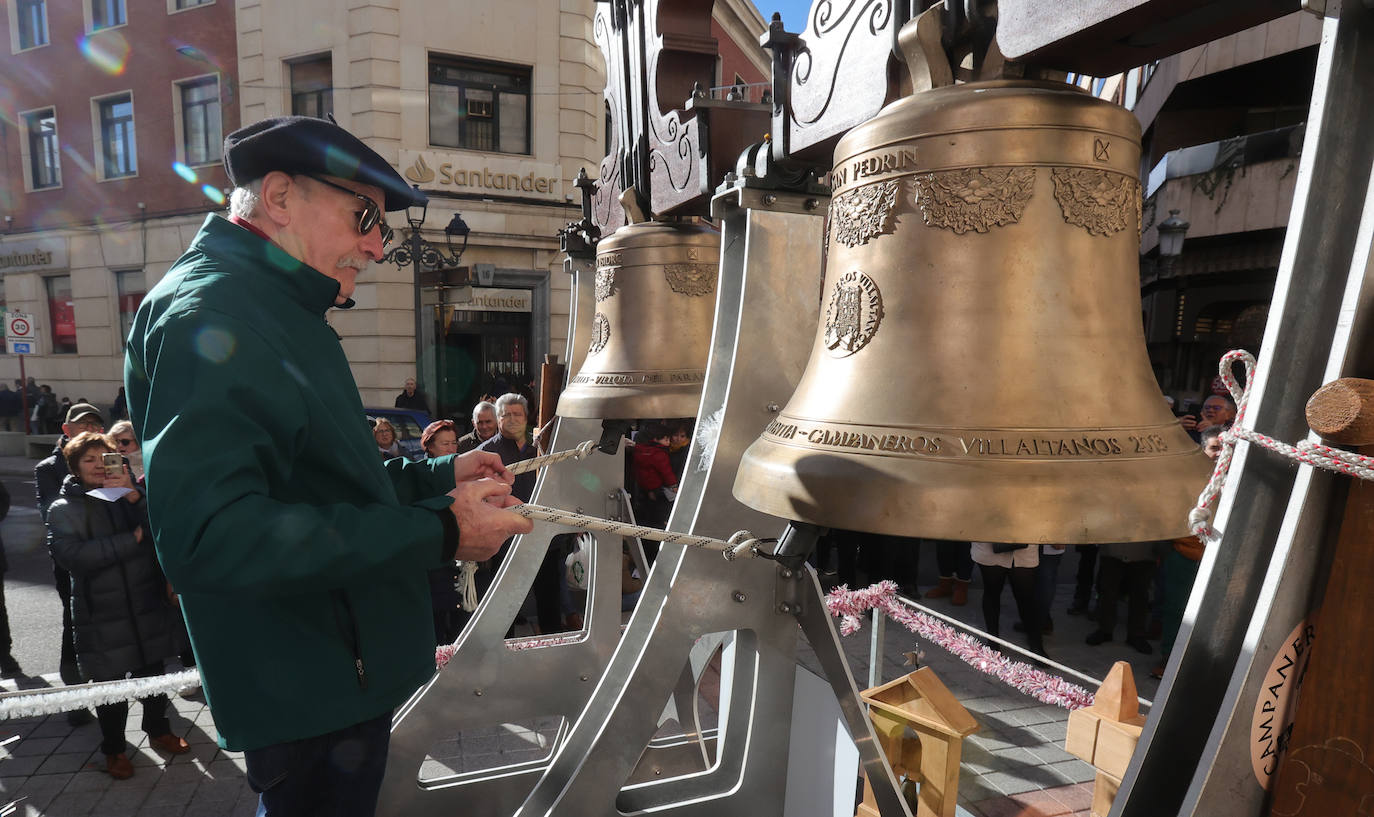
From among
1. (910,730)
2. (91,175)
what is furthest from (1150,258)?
(91,175)

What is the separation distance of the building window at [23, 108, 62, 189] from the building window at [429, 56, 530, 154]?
10.4 metres

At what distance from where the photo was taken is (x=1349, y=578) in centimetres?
77

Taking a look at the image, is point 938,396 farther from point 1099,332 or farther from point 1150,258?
point 1150,258

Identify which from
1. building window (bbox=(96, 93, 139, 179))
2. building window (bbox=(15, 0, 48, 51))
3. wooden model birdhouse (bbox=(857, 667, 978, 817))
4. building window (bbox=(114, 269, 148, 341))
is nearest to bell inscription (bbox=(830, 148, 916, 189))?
wooden model birdhouse (bbox=(857, 667, 978, 817))

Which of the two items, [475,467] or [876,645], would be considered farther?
[876,645]

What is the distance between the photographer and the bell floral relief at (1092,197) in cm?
119

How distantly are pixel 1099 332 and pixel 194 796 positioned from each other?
4243 mm

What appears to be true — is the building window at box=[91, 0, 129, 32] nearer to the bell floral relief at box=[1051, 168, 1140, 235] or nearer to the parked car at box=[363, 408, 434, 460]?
the parked car at box=[363, 408, 434, 460]

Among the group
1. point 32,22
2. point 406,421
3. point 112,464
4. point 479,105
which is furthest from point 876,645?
point 32,22

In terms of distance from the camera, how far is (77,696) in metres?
2.24

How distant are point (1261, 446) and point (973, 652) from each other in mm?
2730

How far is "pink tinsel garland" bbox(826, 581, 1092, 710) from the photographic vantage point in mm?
2934

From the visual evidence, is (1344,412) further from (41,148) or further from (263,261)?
(41,148)

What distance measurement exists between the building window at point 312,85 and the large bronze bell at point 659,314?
520 inches
